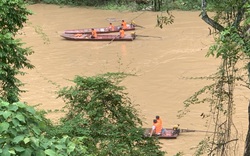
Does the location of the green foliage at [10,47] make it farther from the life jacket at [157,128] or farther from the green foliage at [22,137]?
the life jacket at [157,128]

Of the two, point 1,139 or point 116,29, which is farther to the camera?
point 116,29

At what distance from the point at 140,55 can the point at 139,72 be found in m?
2.20

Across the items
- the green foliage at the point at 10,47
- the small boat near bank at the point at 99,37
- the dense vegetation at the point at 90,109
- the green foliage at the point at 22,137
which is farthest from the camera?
the small boat near bank at the point at 99,37

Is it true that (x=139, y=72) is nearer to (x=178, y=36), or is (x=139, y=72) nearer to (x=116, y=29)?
(x=178, y=36)

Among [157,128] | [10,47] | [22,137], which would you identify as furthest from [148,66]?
[22,137]

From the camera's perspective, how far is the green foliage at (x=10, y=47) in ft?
16.8

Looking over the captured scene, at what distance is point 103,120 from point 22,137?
3.40 m

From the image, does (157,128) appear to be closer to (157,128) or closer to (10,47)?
(157,128)

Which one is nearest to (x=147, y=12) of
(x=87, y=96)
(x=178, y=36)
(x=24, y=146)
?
(x=178, y=36)

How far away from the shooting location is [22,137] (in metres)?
1.97

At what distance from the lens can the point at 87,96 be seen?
5.60 meters

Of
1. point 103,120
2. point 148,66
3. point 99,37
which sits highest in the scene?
point 103,120

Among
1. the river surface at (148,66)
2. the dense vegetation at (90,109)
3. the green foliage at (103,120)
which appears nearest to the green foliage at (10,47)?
the dense vegetation at (90,109)

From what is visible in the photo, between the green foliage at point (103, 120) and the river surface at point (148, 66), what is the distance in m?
2.97
